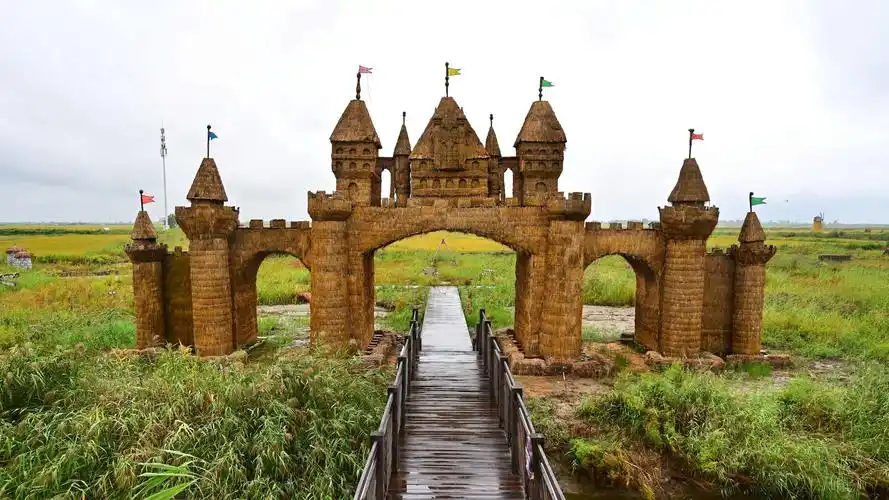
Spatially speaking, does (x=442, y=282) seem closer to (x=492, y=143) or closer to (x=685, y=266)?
(x=492, y=143)

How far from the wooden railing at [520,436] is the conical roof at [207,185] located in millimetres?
10034

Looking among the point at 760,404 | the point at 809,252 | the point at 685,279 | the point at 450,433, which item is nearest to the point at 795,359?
the point at 685,279

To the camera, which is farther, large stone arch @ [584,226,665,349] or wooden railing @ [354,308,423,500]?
large stone arch @ [584,226,665,349]

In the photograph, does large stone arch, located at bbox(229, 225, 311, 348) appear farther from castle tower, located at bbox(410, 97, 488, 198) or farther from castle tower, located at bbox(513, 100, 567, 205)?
castle tower, located at bbox(513, 100, 567, 205)

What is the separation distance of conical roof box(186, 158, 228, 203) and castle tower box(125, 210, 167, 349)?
8.56ft

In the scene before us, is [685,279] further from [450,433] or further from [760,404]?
[450,433]

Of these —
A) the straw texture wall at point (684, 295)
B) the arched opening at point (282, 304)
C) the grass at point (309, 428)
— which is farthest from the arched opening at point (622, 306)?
the arched opening at point (282, 304)

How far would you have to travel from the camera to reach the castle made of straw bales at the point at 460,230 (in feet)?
51.1

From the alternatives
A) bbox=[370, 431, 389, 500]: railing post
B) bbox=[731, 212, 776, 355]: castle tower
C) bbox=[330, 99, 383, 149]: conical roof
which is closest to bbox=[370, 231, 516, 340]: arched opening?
bbox=[330, 99, 383, 149]: conical roof

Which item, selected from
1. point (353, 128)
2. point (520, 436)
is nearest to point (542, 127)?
point (353, 128)

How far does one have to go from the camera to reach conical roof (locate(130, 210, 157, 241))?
16.1 meters

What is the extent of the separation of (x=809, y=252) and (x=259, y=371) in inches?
2474

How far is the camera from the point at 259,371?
1125 centimetres

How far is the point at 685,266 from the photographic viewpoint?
53.2ft
